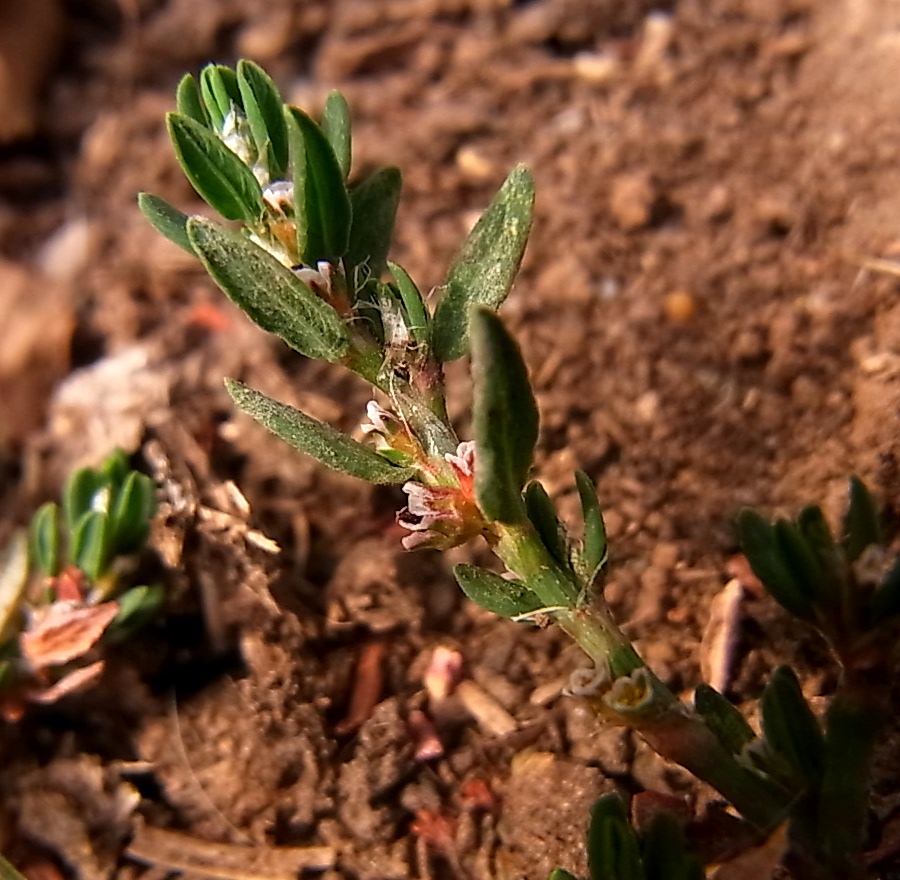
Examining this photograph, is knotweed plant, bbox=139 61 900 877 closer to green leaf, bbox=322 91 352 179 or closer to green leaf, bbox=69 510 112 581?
green leaf, bbox=322 91 352 179

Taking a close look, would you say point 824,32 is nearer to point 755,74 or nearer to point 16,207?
point 755,74

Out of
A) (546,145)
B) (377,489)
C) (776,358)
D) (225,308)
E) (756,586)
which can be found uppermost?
(546,145)

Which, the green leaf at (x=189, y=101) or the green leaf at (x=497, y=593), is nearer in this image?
the green leaf at (x=497, y=593)

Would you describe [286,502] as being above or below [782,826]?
above

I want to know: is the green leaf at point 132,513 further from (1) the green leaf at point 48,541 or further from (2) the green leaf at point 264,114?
(2) the green leaf at point 264,114

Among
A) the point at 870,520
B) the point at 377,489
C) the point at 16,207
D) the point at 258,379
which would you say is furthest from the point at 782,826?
the point at 16,207

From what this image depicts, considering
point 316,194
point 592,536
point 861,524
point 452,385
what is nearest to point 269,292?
point 316,194

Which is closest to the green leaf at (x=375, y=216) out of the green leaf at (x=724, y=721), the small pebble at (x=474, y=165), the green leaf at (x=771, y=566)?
the green leaf at (x=771, y=566)
